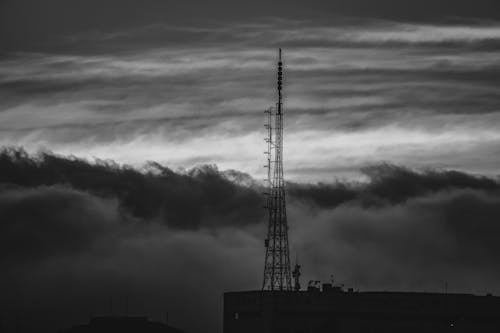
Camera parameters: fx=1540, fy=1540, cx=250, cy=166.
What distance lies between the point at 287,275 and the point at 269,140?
1723 centimetres

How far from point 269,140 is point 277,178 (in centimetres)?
493

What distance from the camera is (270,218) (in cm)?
19488

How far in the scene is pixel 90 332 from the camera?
199500mm

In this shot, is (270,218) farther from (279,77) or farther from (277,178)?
(279,77)

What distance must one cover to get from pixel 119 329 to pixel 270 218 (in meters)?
24.8

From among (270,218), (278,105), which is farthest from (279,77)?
(270,218)

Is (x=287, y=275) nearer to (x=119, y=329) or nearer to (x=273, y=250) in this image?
(x=273, y=250)

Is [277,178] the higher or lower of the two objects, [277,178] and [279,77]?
the lower

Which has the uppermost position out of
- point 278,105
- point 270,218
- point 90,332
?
point 278,105

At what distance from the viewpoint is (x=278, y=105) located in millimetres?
194875

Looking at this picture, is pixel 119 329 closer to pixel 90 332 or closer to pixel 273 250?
pixel 90 332

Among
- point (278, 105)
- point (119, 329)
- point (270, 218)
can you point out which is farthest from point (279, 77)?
point (119, 329)

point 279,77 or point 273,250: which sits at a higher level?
point 279,77

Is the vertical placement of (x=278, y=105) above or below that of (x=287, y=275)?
above
